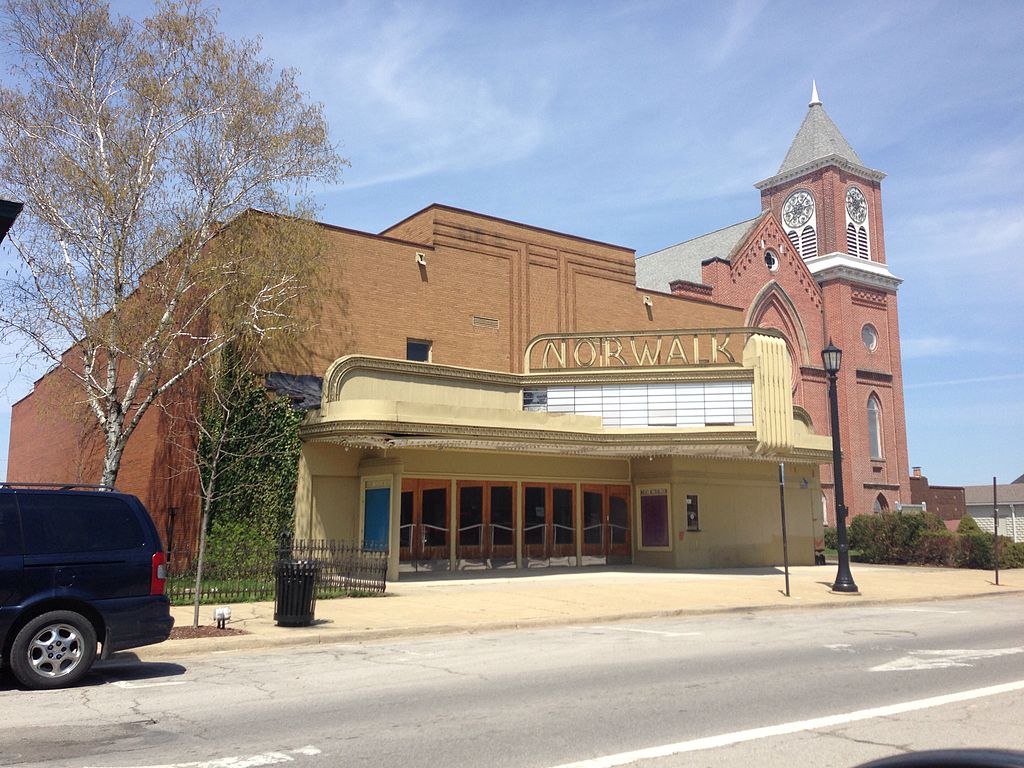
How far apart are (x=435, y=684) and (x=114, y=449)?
14431 mm

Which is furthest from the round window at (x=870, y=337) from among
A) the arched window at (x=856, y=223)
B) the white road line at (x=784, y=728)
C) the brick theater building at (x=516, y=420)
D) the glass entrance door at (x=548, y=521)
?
the white road line at (x=784, y=728)

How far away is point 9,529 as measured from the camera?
9.61 meters

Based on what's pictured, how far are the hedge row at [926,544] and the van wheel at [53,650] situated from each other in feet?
92.6

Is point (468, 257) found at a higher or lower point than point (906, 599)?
higher

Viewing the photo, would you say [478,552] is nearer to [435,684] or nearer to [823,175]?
[435,684]

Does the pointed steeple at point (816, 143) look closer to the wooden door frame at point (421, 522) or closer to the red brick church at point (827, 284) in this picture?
the red brick church at point (827, 284)

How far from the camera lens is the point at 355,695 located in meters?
9.12

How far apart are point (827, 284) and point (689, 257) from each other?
904 cm

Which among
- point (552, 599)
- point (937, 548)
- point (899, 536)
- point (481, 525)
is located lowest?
point (552, 599)

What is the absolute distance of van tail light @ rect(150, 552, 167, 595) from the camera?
1038 cm

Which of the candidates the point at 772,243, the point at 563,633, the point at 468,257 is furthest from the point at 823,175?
the point at 563,633

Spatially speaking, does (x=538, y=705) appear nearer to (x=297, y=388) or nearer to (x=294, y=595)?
(x=294, y=595)

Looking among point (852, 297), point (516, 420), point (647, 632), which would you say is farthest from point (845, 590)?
point (852, 297)

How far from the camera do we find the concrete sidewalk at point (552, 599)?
13.8 m
